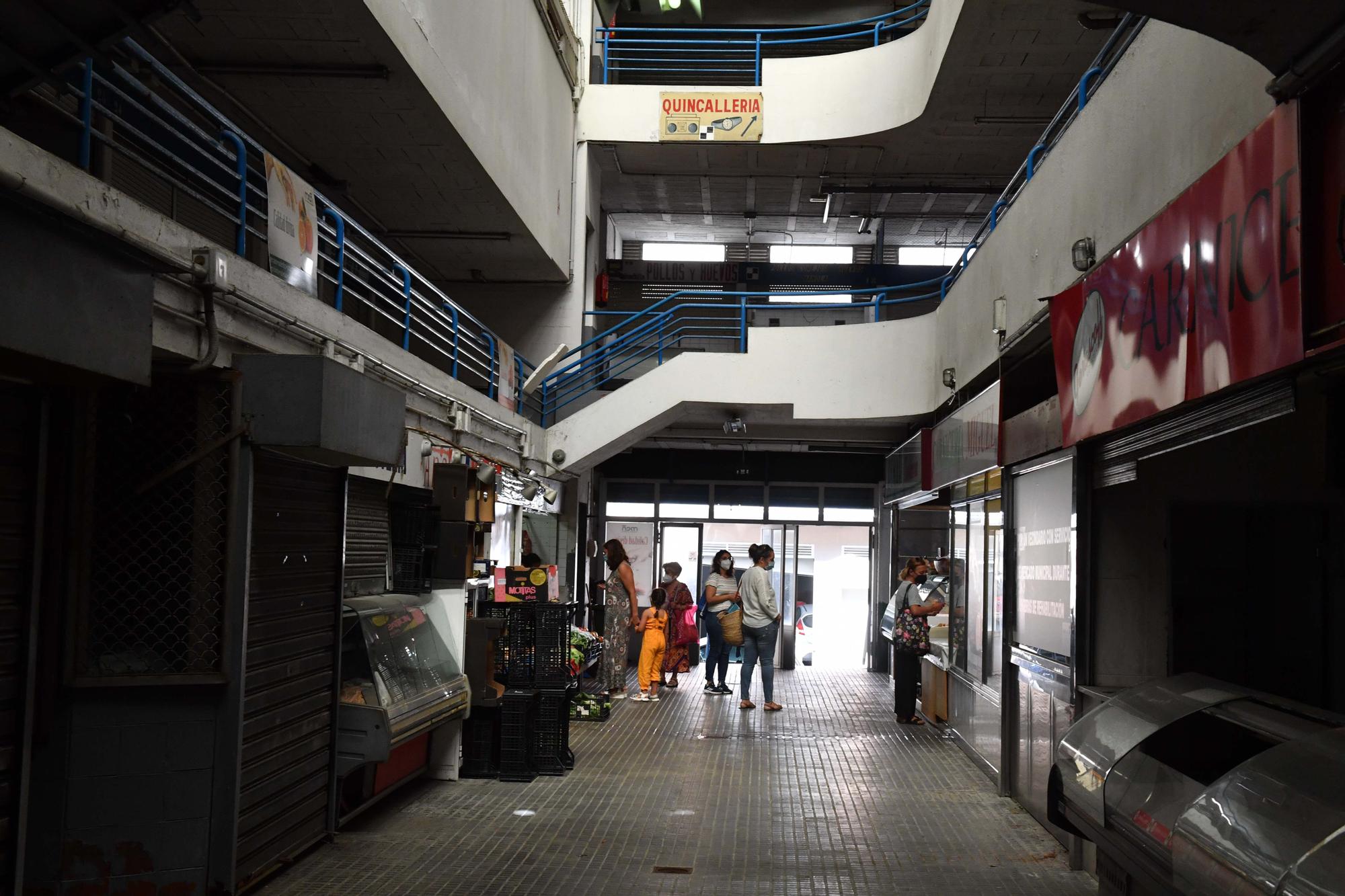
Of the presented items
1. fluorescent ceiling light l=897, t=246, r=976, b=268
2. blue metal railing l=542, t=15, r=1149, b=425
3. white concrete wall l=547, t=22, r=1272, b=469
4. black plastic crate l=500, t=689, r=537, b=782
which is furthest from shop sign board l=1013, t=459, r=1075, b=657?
fluorescent ceiling light l=897, t=246, r=976, b=268

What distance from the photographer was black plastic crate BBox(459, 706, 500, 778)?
9.15m

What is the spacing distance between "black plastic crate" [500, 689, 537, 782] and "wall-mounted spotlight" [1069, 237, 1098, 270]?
5209mm

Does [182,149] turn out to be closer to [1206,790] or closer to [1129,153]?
[1129,153]

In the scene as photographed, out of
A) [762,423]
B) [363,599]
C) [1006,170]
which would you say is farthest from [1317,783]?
[1006,170]

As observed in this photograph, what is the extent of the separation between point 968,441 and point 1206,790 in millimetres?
6691

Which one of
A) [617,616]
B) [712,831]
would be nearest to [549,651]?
[712,831]

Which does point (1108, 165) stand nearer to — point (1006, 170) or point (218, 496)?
point (218, 496)

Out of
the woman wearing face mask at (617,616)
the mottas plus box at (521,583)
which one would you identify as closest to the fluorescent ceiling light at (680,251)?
the woman wearing face mask at (617,616)

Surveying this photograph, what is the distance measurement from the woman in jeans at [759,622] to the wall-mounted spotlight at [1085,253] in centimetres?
677

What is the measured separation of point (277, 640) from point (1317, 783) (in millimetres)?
4908

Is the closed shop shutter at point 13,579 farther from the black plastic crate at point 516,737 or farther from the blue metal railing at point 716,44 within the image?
the blue metal railing at point 716,44

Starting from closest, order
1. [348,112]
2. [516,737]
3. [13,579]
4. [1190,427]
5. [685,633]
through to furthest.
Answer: [13,579], [1190,427], [516,737], [348,112], [685,633]

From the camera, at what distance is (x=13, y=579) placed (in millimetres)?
4855

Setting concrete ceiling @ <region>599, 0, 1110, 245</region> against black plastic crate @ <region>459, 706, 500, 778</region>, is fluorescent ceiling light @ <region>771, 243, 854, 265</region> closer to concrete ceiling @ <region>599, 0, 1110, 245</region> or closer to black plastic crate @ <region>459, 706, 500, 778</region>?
concrete ceiling @ <region>599, 0, 1110, 245</region>
